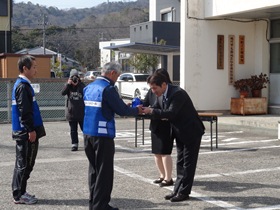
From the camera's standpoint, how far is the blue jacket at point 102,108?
243 inches

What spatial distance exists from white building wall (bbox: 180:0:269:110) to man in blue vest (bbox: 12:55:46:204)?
11.0 metres

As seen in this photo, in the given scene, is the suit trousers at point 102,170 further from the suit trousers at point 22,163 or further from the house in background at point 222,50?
the house in background at point 222,50

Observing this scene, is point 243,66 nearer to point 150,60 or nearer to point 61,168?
point 61,168

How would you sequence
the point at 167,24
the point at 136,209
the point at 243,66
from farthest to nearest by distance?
the point at 167,24 < the point at 243,66 < the point at 136,209

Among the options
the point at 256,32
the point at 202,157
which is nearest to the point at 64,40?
the point at 256,32

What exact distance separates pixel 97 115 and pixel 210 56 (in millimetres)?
12260

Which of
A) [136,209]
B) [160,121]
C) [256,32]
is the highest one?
[256,32]

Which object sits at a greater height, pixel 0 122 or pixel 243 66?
pixel 243 66

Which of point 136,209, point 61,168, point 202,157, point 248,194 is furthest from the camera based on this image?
point 202,157

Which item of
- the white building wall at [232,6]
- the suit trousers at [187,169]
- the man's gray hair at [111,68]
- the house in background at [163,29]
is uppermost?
the house in background at [163,29]

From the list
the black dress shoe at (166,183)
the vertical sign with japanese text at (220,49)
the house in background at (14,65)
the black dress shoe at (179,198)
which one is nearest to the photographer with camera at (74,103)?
the black dress shoe at (166,183)

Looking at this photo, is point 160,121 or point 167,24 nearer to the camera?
point 160,121

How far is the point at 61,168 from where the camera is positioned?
9.38m

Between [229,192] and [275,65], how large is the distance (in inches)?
463
